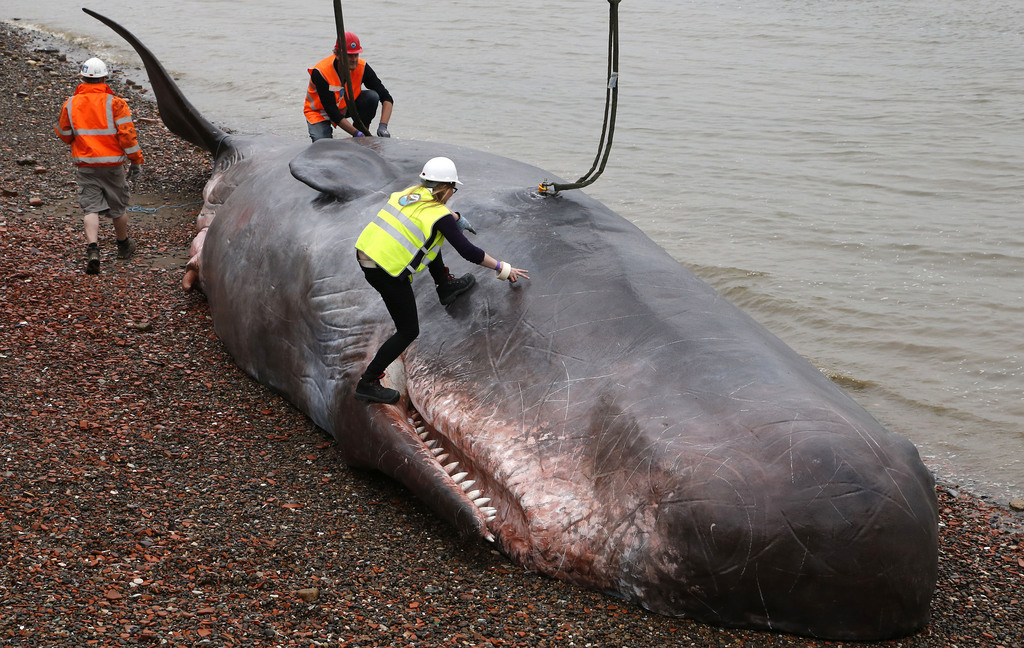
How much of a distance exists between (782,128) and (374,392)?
1195 cm

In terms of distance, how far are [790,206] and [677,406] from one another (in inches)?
345

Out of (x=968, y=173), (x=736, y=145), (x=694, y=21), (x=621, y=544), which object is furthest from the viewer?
(x=694, y=21)

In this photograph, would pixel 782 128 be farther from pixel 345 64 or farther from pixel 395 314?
pixel 395 314

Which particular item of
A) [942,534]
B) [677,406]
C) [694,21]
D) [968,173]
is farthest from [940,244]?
[694,21]

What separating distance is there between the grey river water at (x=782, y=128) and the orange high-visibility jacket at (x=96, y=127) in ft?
19.1

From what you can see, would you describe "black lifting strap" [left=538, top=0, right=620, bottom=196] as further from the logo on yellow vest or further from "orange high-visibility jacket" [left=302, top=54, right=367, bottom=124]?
"orange high-visibility jacket" [left=302, top=54, right=367, bottom=124]

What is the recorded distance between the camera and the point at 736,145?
15016 millimetres

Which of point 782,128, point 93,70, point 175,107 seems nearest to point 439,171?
point 93,70

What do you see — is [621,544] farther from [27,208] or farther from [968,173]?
[968,173]

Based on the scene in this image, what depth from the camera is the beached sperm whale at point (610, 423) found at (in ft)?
13.1

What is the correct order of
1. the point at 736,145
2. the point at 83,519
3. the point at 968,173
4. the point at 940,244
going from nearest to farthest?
the point at 83,519
the point at 940,244
the point at 968,173
the point at 736,145

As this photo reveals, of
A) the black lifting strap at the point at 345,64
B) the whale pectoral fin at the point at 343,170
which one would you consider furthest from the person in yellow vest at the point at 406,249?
the black lifting strap at the point at 345,64

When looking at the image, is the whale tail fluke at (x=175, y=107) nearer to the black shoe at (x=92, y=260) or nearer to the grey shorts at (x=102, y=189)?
the grey shorts at (x=102, y=189)

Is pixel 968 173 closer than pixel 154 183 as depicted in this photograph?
No
